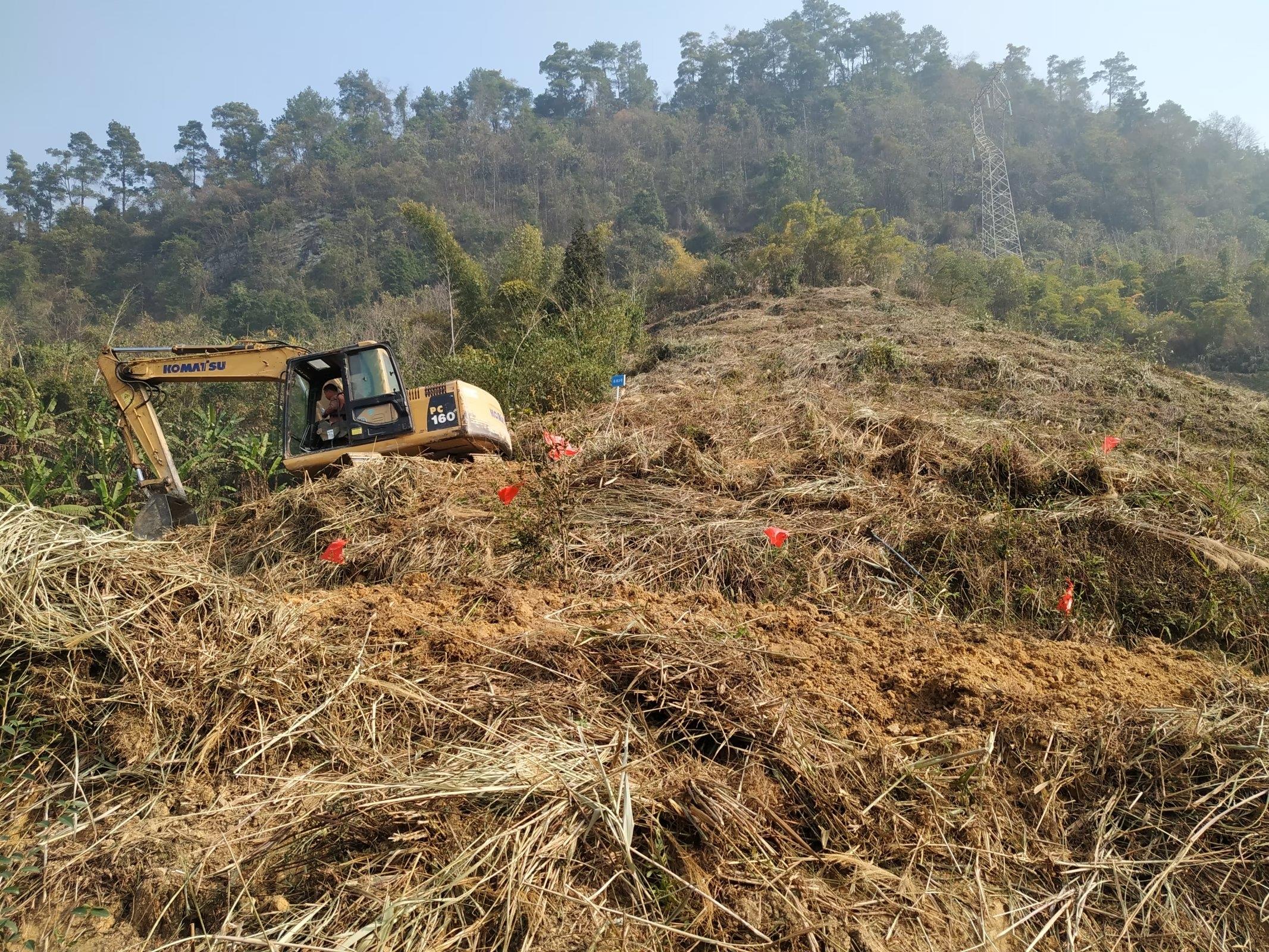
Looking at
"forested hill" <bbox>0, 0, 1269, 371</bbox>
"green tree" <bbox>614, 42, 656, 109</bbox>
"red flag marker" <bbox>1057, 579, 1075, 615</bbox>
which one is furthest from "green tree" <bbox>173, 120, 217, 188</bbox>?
"red flag marker" <bbox>1057, 579, 1075, 615</bbox>

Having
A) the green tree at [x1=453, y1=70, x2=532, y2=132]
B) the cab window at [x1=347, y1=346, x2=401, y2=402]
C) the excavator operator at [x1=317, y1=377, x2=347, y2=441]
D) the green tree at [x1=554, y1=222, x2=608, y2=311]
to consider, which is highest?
the green tree at [x1=453, y1=70, x2=532, y2=132]

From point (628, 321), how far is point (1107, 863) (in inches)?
471

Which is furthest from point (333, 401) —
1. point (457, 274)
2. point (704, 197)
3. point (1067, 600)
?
point (704, 197)

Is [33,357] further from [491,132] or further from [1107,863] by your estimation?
[491,132]

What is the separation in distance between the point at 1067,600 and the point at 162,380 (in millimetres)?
7054

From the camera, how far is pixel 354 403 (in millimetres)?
6250

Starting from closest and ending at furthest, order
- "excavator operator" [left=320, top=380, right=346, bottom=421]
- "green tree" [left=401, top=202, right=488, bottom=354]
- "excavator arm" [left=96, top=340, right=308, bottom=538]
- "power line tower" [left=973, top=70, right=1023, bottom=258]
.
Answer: "excavator arm" [left=96, top=340, right=308, bottom=538] < "excavator operator" [left=320, top=380, right=346, bottom=421] < "green tree" [left=401, top=202, right=488, bottom=354] < "power line tower" [left=973, top=70, right=1023, bottom=258]

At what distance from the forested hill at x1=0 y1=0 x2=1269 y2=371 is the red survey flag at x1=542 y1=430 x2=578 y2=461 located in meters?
10.9

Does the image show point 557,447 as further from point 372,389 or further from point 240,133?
point 240,133

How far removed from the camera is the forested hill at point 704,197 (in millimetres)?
21359

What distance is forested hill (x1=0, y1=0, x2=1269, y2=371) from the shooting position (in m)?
21.4

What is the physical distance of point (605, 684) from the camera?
2732mm

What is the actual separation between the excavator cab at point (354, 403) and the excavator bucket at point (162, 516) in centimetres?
92

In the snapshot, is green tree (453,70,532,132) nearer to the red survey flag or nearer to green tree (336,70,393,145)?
green tree (336,70,393,145)
